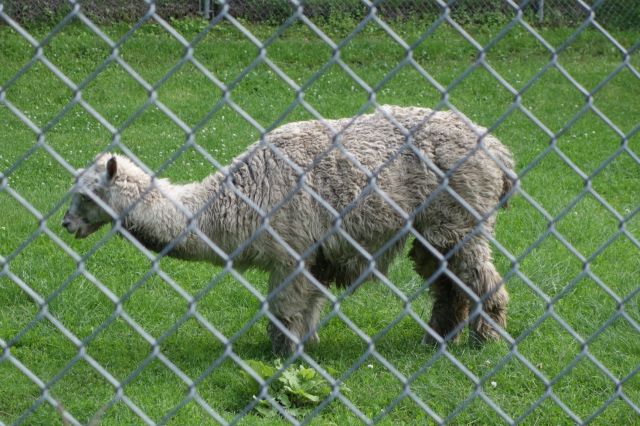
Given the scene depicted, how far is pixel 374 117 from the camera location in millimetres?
6199

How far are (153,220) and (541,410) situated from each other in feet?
8.27

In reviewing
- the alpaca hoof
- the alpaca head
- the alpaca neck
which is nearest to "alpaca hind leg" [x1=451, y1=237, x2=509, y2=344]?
the alpaca hoof

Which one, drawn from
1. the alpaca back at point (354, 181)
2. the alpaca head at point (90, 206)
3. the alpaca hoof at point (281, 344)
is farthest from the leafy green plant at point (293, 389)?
the alpaca head at point (90, 206)

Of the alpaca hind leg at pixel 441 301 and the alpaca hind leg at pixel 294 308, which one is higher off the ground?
the alpaca hind leg at pixel 441 301

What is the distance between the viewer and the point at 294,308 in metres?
6.21

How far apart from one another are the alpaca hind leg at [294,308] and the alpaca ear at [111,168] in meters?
1.28

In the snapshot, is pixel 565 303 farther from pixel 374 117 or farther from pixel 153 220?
pixel 153 220

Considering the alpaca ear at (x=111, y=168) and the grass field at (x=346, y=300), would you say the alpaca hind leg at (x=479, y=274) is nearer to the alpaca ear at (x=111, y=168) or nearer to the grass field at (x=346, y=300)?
the grass field at (x=346, y=300)

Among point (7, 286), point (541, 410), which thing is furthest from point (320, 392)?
point (7, 286)

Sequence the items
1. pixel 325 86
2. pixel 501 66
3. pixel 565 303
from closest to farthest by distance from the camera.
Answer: pixel 565 303 < pixel 325 86 < pixel 501 66

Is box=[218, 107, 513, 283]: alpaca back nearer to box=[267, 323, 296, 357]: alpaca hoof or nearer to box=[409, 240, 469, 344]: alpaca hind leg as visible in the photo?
box=[409, 240, 469, 344]: alpaca hind leg

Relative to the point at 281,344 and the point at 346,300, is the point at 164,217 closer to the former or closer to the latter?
the point at 281,344

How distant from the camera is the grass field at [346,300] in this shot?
5.46 metres

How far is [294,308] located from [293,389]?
2.62ft
